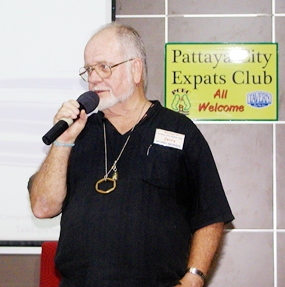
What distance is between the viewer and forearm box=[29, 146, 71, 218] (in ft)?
5.40

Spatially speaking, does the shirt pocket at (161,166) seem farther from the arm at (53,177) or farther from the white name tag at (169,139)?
the arm at (53,177)

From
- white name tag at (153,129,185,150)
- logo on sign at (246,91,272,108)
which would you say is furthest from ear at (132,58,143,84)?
logo on sign at (246,91,272,108)

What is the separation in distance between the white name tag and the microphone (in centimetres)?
24

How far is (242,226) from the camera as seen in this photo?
8.29 ft

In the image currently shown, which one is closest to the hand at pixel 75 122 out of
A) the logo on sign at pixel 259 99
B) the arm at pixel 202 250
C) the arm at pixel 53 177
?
the arm at pixel 53 177

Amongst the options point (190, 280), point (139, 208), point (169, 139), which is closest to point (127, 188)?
point (139, 208)

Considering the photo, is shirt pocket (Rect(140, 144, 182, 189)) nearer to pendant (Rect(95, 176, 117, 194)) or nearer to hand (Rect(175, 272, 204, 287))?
pendant (Rect(95, 176, 117, 194))

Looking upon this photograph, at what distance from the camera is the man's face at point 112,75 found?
1668 millimetres

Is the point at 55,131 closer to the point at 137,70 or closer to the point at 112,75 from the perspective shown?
the point at 112,75

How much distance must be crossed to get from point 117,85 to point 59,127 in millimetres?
331

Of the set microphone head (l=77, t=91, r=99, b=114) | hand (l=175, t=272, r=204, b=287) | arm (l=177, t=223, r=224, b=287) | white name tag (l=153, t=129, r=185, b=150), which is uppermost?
microphone head (l=77, t=91, r=99, b=114)

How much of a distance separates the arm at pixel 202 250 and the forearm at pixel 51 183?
1.56 feet

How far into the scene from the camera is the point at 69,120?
59.2 inches

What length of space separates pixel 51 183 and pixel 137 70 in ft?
1.66
